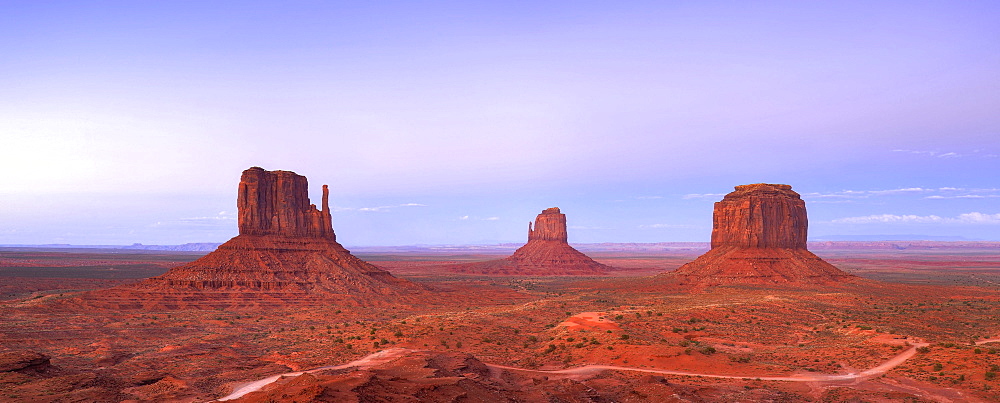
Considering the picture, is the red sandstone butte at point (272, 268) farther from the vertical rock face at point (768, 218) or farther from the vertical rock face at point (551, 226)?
the vertical rock face at point (551, 226)

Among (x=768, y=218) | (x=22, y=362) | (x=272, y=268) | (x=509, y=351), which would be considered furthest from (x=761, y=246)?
(x=22, y=362)

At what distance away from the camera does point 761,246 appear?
9094 centimetres

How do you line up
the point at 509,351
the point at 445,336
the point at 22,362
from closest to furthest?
the point at 22,362, the point at 509,351, the point at 445,336

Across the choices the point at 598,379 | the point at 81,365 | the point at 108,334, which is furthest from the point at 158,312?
the point at 598,379

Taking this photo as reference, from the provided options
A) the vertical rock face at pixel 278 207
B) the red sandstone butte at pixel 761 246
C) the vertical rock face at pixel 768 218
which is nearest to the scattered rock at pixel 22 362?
the vertical rock face at pixel 278 207

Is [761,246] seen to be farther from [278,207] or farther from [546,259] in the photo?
[278,207]

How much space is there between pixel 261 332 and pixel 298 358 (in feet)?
44.9

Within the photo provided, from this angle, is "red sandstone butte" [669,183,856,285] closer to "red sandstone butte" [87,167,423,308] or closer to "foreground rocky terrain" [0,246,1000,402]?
"foreground rocky terrain" [0,246,1000,402]

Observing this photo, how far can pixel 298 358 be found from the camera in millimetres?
32281

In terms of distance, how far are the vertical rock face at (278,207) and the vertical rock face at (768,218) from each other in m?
→ 64.0

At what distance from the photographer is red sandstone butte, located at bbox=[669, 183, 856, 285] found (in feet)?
278

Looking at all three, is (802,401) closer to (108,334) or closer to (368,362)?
(368,362)

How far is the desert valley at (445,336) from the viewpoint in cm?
2348

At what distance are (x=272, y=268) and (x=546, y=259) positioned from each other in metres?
92.6
